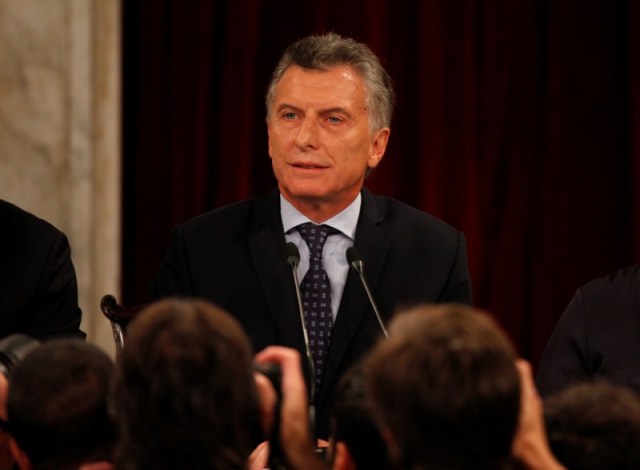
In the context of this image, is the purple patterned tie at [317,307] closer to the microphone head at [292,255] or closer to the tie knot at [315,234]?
the tie knot at [315,234]

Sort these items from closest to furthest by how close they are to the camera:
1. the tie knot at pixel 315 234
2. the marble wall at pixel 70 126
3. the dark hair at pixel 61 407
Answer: the dark hair at pixel 61 407
the tie knot at pixel 315 234
the marble wall at pixel 70 126

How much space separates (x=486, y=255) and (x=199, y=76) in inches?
44.5

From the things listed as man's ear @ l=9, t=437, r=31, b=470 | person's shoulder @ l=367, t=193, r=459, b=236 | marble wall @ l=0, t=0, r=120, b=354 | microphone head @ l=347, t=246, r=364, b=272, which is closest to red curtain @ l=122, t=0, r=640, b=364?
marble wall @ l=0, t=0, r=120, b=354

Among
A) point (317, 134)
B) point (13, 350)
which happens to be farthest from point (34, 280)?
point (13, 350)

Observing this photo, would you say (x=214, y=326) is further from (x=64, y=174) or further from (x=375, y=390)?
(x=64, y=174)

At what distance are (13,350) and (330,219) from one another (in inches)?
49.4

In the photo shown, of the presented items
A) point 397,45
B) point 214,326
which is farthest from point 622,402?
point 397,45

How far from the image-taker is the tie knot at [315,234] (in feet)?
8.30

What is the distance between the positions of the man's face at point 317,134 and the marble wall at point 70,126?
1.04 m

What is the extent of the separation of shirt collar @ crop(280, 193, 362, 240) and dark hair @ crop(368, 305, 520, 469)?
1439 millimetres

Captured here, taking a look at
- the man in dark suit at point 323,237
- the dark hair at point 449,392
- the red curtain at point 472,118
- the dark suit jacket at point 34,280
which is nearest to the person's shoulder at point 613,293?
the man in dark suit at point 323,237

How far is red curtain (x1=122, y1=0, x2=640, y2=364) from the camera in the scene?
368 centimetres

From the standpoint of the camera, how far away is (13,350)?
1441mm

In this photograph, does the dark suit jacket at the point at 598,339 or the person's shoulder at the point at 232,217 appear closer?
the dark suit jacket at the point at 598,339
